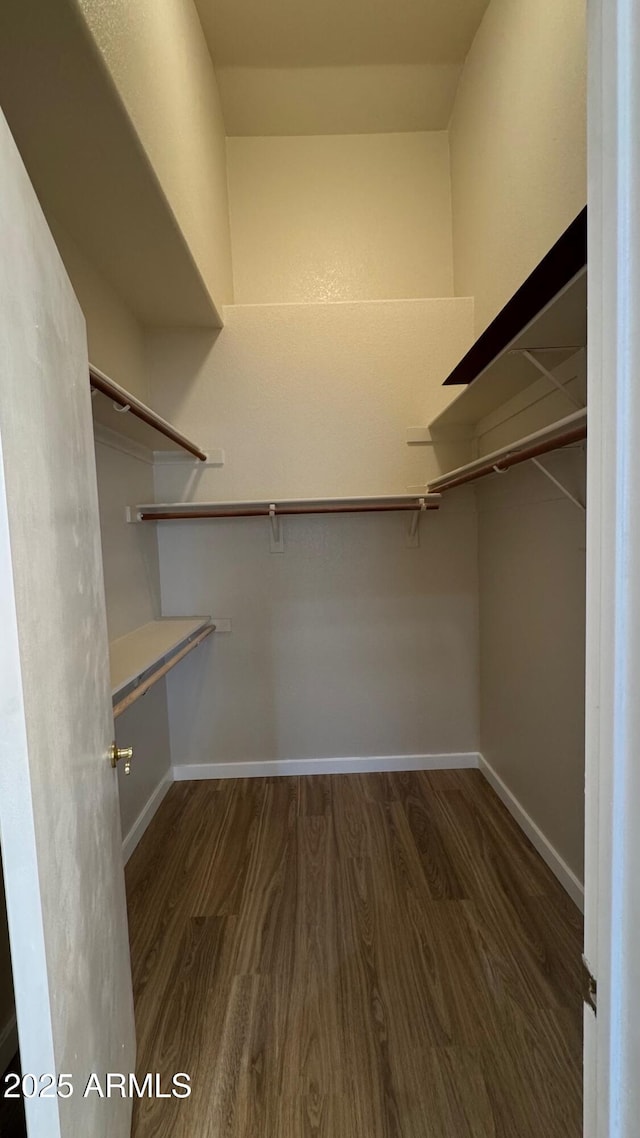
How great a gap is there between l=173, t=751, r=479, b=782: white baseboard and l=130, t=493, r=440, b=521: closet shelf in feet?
4.16

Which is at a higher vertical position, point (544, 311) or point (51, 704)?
point (544, 311)

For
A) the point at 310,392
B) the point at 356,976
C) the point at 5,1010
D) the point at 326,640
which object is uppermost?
the point at 310,392

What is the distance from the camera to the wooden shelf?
1.17m

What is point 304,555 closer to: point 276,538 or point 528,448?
point 276,538

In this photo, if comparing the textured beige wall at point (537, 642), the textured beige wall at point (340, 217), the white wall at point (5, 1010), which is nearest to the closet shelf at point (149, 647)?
the white wall at point (5, 1010)

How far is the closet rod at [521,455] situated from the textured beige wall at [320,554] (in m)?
0.49

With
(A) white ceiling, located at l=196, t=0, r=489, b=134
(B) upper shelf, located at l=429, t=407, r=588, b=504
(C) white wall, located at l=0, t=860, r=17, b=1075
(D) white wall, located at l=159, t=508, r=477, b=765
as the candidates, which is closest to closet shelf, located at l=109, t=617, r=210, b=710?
(D) white wall, located at l=159, t=508, r=477, b=765

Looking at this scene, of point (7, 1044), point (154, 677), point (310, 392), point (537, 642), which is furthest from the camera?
point (310, 392)

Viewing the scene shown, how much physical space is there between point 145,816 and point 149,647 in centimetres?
94

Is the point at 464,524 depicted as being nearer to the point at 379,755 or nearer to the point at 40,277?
the point at 379,755

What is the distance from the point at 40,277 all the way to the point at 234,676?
82.4 inches

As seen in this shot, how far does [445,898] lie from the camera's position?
171cm

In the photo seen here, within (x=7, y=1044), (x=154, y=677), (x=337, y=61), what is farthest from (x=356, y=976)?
(x=337, y=61)

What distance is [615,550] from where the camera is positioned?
47cm
